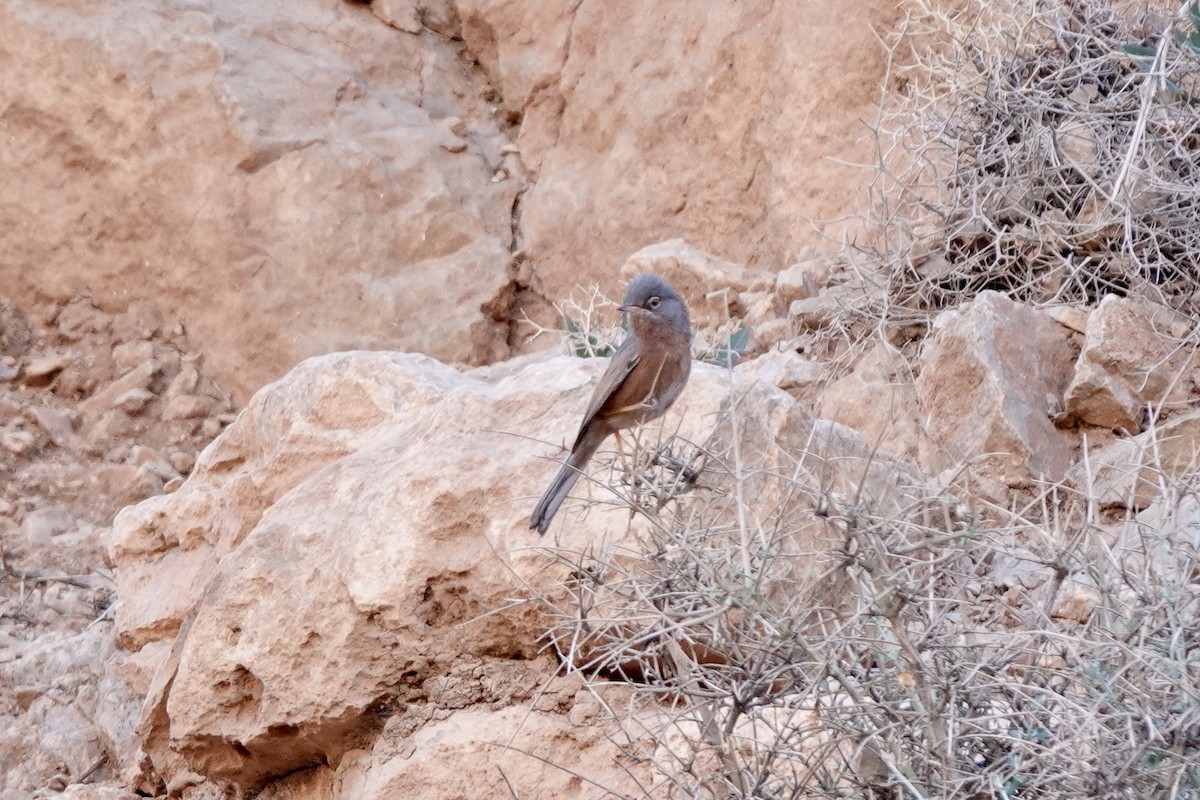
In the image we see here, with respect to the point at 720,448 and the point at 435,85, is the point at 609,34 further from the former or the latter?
the point at 720,448

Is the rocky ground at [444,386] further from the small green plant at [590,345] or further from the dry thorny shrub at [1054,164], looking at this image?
the small green plant at [590,345]

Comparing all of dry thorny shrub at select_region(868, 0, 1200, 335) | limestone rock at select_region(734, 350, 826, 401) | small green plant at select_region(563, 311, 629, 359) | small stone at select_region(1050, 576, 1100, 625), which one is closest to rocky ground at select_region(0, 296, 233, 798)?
small green plant at select_region(563, 311, 629, 359)

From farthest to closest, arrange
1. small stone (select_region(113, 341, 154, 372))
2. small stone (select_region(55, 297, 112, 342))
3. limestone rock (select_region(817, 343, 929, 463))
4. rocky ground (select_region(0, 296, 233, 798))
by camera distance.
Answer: small stone (select_region(55, 297, 112, 342))
small stone (select_region(113, 341, 154, 372))
rocky ground (select_region(0, 296, 233, 798))
limestone rock (select_region(817, 343, 929, 463))

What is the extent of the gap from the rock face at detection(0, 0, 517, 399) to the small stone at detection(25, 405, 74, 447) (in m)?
0.84

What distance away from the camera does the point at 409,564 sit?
3.78 meters

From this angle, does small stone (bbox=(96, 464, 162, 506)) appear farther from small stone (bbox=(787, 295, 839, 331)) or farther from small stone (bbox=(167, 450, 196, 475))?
small stone (bbox=(787, 295, 839, 331))

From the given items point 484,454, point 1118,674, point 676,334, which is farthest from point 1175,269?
point 1118,674

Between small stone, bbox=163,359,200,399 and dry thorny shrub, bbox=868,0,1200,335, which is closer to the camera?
dry thorny shrub, bbox=868,0,1200,335

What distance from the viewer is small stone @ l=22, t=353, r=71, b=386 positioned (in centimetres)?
794

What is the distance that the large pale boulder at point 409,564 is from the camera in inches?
148

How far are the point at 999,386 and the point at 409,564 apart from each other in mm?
2421

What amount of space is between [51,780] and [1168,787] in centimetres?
371

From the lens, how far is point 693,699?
2.88 m

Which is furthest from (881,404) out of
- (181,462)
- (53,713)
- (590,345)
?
(181,462)
